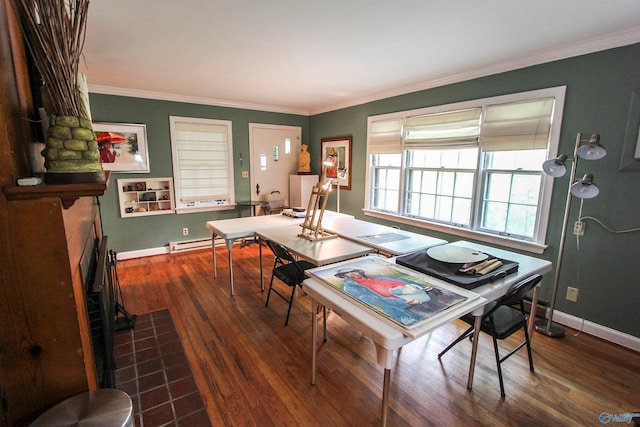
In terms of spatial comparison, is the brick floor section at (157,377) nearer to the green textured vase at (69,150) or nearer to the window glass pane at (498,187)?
the green textured vase at (69,150)

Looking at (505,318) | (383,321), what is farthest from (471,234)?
(383,321)

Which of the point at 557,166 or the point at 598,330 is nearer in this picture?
the point at 557,166

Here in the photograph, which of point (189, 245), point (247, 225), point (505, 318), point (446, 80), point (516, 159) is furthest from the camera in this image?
point (189, 245)

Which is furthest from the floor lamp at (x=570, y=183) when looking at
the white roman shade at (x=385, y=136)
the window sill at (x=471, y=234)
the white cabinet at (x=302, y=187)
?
the white cabinet at (x=302, y=187)

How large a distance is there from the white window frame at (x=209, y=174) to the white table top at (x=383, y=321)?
11.7 feet

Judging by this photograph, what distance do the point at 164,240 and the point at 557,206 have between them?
4892mm

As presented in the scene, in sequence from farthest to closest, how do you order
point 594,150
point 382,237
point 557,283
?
point 382,237, point 557,283, point 594,150

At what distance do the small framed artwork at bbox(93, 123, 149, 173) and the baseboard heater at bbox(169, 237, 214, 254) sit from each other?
1.19 metres

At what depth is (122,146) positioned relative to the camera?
13.1 feet

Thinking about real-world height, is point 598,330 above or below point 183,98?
below

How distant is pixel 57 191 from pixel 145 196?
374 cm

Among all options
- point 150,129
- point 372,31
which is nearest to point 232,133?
point 150,129

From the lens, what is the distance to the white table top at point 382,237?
7.71 ft

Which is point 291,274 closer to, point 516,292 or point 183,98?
point 516,292
